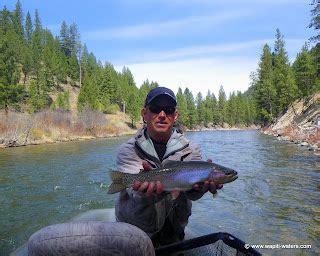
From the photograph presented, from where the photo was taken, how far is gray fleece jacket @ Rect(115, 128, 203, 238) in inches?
137

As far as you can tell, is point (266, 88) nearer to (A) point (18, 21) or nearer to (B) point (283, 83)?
(B) point (283, 83)

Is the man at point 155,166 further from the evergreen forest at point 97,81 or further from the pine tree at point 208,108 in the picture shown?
the pine tree at point 208,108

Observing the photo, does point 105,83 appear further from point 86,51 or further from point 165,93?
point 165,93

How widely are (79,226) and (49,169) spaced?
54.6 ft

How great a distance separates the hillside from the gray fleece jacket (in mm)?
22116

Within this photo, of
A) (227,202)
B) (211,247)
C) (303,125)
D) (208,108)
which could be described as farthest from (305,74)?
(208,108)

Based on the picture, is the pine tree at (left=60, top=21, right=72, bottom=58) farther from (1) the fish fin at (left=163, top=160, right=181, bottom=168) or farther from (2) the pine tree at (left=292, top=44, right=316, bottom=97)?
(1) the fish fin at (left=163, top=160, right=181, bottom=168)

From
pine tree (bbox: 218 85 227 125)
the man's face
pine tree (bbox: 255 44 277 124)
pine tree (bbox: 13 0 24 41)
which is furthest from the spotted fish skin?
pine tree (bbox: 218 85 227 125)

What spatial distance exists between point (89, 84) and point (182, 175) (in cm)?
7677

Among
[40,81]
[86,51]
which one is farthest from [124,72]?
[40,81]

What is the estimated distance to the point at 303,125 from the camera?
40375mm

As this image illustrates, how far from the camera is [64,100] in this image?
75.9 m

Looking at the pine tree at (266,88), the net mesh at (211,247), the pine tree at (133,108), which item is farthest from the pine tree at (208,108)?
Answer: the net mesh at (211,247)

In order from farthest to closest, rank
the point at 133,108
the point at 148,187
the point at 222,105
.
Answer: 1. the point at 222,105
2. the point at 133,108
3. the point at 148,187
